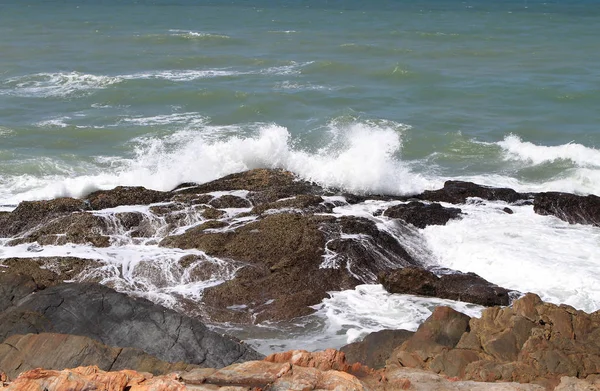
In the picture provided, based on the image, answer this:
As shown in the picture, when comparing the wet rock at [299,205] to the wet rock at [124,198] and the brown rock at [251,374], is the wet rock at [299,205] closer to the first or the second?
the wet rock at [124,198]

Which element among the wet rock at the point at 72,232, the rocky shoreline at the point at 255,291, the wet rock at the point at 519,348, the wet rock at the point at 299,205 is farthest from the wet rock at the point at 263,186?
the wet rock at the point at 519,348

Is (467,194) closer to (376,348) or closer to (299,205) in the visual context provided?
(299,205)

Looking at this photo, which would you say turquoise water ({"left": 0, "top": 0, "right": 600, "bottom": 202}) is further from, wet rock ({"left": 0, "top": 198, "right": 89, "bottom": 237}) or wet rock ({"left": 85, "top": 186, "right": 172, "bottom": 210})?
wet rock ({"left": 0, "top": 198, "right": 89, "bottom": 237})

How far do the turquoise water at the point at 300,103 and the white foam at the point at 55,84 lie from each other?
84 mm

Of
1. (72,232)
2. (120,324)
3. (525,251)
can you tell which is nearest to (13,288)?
(120,324)

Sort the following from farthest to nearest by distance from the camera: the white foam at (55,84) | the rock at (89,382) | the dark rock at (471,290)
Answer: the white foam at (55,84), the dark rock at (471,290), the rock at (89,382)

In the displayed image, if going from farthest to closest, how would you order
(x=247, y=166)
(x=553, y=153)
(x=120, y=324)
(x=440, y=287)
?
1. (x=553, y=153)
2. (x=247, y=166)
3. (x=440, y=287)
4. (x=120, y=324)

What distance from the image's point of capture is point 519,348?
34.3 feet

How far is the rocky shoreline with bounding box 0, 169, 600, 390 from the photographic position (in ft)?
31.0

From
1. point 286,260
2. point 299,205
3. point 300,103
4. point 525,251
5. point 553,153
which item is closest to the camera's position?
point 286,260

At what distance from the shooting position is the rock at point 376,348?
11359 mm

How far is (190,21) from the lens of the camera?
2318 inches

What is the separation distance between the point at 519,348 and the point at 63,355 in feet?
18.1

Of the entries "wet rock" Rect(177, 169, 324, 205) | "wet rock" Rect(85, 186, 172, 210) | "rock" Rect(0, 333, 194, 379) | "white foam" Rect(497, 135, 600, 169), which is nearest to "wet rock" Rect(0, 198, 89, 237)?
"wet rock" Rect(85, 186, 172, 210)
